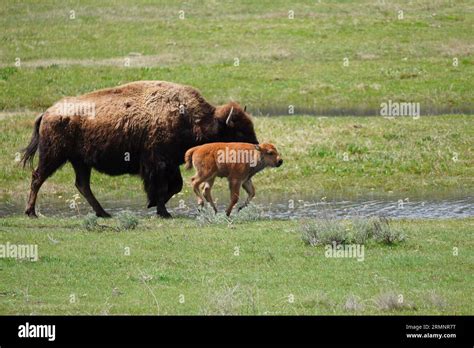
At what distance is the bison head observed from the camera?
2105 cm

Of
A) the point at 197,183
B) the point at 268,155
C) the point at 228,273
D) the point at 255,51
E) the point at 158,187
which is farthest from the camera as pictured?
the point at 255,51

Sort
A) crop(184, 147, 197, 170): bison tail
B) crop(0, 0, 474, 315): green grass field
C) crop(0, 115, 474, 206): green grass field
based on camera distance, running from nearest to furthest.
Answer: crop(0, 0, 474, 315): green grass field → crop(184, 147, 197, 170): bison tail → crop(0, 115, 474, 206): green grass field

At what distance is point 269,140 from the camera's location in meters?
27.2

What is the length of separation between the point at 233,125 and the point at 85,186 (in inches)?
126

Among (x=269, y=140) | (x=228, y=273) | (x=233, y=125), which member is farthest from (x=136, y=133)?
(x=269, y=140)

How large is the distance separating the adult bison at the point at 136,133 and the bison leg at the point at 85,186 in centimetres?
2

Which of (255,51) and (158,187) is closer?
(158,187)

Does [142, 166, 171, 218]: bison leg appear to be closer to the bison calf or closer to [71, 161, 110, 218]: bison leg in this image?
the bison calf

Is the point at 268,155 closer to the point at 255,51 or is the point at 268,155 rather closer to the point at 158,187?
the point at 158,187

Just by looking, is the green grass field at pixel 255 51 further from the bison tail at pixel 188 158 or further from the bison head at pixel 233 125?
the bison tail at pixel 188 158

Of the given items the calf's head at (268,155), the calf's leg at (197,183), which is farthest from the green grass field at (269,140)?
the calf's head at (268,155)

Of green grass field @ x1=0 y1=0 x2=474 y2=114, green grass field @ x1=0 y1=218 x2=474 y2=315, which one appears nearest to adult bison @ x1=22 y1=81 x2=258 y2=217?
green grass field @ x1=0 y1=218 x2=474 y2=315

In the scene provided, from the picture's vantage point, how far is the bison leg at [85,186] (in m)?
21.2
